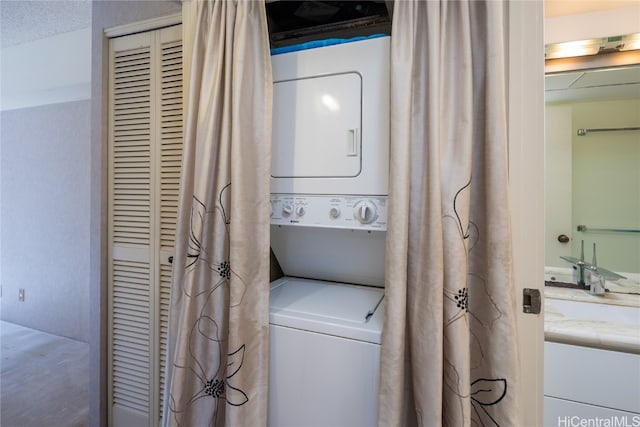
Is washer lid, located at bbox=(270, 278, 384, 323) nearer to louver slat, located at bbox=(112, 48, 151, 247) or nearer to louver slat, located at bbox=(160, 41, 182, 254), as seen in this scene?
louver slat, located at bbox=(160, 41, 182, 254)

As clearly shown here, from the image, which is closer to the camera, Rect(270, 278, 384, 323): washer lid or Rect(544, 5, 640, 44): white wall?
Rect(270, 278, 384, 323): washer lid

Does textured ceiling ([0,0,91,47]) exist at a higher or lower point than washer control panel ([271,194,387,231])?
higher

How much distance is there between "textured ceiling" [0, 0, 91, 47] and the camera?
2.42 m

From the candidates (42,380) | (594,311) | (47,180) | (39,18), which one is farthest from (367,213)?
(47,180)

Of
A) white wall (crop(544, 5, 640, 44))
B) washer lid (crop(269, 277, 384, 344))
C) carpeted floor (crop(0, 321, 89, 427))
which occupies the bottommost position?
carpeted floor (crop(0, 321, 89, 427))

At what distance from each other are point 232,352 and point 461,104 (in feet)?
4.02

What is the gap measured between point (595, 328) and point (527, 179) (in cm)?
77

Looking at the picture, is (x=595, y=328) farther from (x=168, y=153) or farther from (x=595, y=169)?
(x=168, y=153)

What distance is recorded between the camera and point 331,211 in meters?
1.23

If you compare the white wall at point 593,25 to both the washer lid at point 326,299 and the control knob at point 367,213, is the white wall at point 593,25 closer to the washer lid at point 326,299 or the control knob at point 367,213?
the control knob at point 367,213

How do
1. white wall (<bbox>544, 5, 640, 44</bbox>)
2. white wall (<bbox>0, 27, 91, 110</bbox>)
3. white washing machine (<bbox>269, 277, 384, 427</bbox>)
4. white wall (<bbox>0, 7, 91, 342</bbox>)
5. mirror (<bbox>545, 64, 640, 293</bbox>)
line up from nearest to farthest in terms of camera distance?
white washing machine (<bbox>269, 277, 384, 427</bbox>) < white wall (<bbox>544, 5, 640, 44</bbox>) < mirror (<bbox>545, 64, 640, 293</bbox>) < white wall (<bbox>0, 27, 91, 110</bbox>) < white wall (<bbox>0, 7, 91, 342</bbox>)

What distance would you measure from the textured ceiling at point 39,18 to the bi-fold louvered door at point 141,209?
1262 mm

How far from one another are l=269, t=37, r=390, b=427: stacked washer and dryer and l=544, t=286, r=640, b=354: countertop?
0.76 m

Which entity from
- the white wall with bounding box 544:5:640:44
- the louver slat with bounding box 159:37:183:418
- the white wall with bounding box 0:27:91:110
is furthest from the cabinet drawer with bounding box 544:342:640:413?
the white wall with bounding box 0:27:91:110
